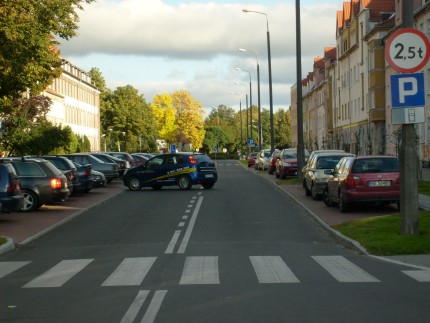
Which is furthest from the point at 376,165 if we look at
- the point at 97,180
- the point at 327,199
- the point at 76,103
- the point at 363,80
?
the point at 76,103

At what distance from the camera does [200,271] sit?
11.3 meters

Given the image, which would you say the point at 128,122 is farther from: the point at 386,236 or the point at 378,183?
the point at 386,236

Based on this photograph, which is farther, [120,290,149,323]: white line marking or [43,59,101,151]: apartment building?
[43,59,101,151]: apartment building

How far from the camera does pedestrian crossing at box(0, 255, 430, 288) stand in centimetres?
1034

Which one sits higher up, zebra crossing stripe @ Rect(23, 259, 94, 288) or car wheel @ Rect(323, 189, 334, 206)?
car wheel @ Rect(323, 189, 334, 206)

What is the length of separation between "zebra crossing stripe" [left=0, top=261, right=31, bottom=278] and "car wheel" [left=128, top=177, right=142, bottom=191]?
23459mm

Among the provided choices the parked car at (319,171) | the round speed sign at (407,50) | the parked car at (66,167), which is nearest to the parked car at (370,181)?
the parked car at (319,171)

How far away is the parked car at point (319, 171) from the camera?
26219 millimetres

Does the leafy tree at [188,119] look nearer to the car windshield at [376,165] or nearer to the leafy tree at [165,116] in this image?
the leafy tree at [165,116]

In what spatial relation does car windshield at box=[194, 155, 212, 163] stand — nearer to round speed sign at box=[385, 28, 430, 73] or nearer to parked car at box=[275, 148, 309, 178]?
parked car at box=[275, 148, 309, 178]

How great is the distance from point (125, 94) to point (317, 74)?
4039cm

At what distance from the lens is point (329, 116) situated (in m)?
94.4

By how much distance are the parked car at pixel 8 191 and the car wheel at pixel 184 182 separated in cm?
1639

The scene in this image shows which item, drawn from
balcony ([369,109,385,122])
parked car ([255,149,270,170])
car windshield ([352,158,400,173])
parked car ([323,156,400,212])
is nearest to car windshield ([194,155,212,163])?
parked car ([323,156,400,212])
